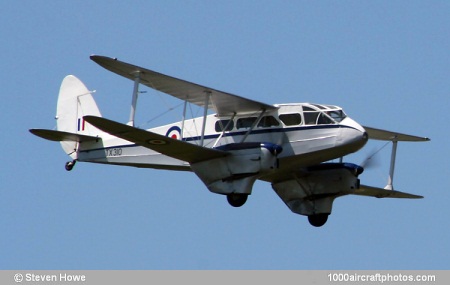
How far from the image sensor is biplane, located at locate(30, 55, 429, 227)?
3894cm

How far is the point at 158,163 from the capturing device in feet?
137

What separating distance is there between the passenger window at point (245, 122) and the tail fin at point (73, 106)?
655cm

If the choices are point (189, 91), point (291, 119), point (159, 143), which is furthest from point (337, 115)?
point (159, 143)

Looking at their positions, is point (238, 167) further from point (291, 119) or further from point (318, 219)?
point (318, 219)

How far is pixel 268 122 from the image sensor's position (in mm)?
40375

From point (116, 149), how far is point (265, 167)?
639cm

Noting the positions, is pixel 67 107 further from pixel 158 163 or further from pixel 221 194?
pixel 221 194

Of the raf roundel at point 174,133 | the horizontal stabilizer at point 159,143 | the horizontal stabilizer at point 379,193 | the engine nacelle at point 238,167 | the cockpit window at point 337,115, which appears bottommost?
the horizontal stabilizer at point 379,193

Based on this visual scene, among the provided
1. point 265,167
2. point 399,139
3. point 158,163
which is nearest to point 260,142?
point 265,167

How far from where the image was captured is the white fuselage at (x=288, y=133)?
3944 centimetres

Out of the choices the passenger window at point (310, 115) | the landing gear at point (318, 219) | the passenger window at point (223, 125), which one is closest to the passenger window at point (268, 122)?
the passenger window at point (310, 115)

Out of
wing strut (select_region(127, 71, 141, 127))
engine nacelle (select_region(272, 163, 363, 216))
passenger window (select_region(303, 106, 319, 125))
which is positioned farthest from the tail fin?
passenger window (select_region(303, 106, 319, 125))

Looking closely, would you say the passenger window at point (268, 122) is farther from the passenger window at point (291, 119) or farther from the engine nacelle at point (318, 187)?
the engine nacelle at point (318, 187)

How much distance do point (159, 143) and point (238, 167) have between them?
269cm
